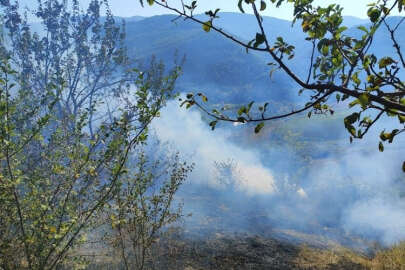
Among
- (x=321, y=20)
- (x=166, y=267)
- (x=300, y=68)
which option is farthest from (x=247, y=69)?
(x=321, y=20)

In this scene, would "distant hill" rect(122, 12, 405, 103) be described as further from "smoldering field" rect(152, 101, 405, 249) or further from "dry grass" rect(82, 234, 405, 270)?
"dry grass" rect(82, 234, 405, 270)

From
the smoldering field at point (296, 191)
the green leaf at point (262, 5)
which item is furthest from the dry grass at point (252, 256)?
the green leaf at point (262, 5)

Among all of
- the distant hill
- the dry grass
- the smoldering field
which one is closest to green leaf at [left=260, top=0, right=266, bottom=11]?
the dry grass

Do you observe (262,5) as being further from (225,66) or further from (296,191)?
(225,66)

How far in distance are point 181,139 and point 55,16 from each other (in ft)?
48.2

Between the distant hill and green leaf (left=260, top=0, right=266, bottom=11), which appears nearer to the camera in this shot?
green leaf (left=260, top=0, right=266, bottom=11)

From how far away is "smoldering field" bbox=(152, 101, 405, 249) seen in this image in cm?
1227

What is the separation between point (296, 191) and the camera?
53.1 ft

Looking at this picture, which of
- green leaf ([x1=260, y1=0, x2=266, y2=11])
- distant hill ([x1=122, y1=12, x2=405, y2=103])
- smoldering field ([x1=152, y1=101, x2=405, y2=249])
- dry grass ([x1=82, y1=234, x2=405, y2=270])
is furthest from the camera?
distant hill ([x1=122, y1=12, x2=405, y2=103])

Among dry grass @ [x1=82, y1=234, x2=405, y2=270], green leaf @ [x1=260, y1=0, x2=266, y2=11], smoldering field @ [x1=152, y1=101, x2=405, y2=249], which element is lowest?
smoldering field @ [x1=152, y1=101, x2=405, y2=249]

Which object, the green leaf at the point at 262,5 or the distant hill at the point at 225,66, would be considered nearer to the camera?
the green leaf at the point at 262,5

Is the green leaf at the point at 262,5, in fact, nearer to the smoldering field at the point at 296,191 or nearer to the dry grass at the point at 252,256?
the dry grass at the point at 252,256

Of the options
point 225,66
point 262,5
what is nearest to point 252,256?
point 262,5

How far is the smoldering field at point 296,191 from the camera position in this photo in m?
12.3
